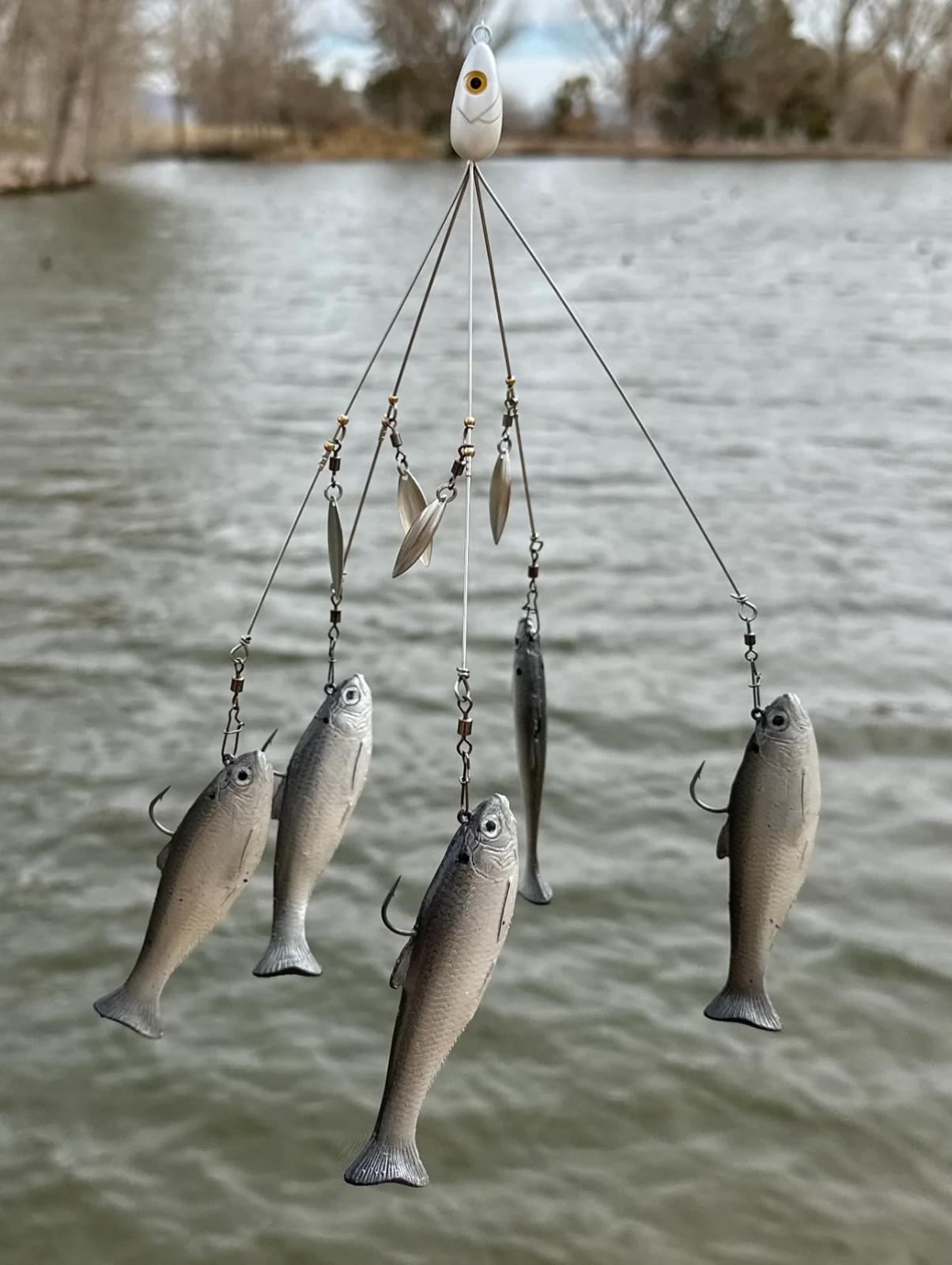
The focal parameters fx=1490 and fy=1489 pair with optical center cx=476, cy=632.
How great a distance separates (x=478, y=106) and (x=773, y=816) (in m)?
1.35

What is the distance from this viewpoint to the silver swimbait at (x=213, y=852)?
8.46ft

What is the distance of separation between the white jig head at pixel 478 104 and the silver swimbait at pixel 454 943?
3.78 feet

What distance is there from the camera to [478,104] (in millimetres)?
2592

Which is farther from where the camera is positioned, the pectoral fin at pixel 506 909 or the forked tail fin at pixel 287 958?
the forked tail fin at pixel 287 958

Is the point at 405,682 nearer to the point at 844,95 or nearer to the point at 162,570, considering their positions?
the point at 162,570

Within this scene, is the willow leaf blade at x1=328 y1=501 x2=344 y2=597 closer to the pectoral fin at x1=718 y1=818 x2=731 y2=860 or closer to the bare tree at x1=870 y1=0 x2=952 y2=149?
the pectoral fin at x1=718 y1=818 x2=731 y2=860

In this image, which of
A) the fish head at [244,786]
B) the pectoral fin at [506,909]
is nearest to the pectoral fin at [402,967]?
the pectoral fin at [506,909]

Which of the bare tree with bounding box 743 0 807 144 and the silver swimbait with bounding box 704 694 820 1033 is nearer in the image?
the silver swimbait with bounding box 704 694 820 1033

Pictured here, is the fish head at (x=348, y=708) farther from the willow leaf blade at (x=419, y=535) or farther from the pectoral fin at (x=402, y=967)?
the pectoral fin at (x=402, y=967)

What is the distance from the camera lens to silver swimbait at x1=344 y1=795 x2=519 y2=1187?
2365mm

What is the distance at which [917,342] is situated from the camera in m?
17.6

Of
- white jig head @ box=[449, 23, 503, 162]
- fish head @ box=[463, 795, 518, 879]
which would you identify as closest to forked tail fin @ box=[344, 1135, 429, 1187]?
fish head @ box=[463, 795, 518, 879]

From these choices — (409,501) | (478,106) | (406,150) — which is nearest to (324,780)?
(409,501)

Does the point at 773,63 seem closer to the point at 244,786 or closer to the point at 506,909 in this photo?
the point at 244,786
